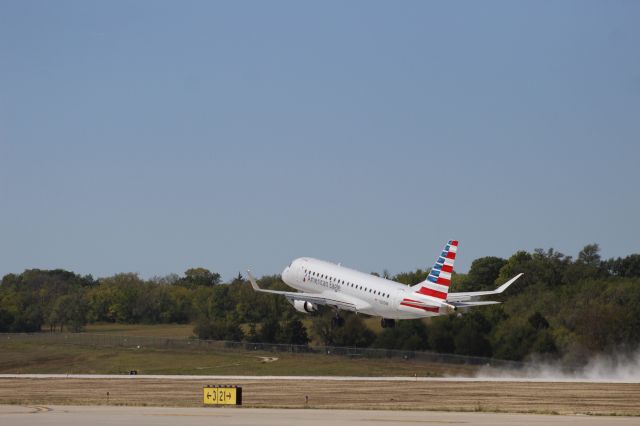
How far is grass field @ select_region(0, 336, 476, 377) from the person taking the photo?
397ft

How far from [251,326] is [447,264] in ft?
170

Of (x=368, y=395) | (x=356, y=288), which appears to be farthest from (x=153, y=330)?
(x=368, y=395)

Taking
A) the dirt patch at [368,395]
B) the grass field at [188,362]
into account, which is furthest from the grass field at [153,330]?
the dirt patch at [368,395]

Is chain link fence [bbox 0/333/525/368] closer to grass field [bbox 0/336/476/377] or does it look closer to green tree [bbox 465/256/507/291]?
grass field [bbox 0/336/476/377]

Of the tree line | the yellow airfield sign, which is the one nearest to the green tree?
the tree line


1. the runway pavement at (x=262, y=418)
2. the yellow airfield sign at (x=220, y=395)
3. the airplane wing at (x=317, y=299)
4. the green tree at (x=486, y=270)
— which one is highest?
the green tree at (x=486, y=270)

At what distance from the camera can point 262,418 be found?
6203cm

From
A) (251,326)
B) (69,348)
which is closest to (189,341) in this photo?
(251,326)

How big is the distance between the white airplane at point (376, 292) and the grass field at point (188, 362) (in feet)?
16.8

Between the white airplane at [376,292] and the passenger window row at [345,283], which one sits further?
the passenger window row at [345,283]

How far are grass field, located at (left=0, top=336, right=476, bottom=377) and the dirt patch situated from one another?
2120 cm

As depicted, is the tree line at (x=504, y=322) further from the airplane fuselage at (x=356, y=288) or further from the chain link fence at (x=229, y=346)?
the airplane fuselage at (x=356, y=288)

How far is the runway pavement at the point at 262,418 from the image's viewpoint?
59.2 metres

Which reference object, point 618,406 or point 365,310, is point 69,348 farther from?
point 618,406
